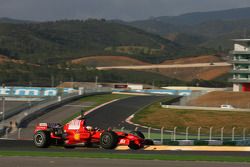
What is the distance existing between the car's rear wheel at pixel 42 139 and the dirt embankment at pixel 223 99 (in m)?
72.8

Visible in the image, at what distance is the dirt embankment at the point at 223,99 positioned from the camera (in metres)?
108

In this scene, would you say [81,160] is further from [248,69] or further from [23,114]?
[248,69]

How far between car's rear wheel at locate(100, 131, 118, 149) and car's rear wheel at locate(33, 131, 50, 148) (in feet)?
10.0

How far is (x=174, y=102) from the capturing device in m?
106

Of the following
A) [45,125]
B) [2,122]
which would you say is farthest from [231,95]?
[45,125]

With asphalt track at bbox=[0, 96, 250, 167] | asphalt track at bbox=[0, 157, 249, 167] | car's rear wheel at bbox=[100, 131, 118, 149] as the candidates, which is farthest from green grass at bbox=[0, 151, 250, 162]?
car's rear wheel at bbox=[100, 131, 118, 149]

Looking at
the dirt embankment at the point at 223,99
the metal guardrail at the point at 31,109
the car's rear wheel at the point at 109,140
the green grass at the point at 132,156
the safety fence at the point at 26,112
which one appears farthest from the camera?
the dirt embankment at the point at 223,99

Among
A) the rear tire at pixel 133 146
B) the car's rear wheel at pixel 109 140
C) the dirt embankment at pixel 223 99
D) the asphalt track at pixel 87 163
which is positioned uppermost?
the dirt embankment at pixel 223 99

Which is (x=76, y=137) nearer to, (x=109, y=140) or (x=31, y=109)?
(x=109, y=140)

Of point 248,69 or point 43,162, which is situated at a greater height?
point 248,69

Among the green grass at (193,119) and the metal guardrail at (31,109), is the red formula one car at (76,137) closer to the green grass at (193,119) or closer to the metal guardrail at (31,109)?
the metal guardrail at (31,109)

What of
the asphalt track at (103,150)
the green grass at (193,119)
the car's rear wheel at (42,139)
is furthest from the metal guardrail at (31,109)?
the car's rear wheel at (42,139)

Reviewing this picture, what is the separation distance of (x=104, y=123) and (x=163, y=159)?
159 feet

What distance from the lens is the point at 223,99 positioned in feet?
371
